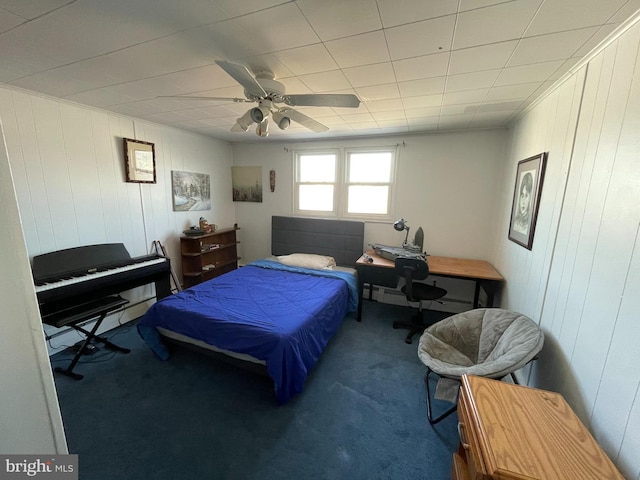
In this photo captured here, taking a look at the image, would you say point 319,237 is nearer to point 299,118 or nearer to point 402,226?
point 402,226

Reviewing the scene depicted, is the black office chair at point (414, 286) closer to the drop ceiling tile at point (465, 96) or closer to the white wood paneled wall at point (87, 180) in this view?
the drop ceiling tile at point (465, 96)

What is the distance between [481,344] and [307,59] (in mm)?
2414

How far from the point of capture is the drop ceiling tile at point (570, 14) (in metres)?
1.14

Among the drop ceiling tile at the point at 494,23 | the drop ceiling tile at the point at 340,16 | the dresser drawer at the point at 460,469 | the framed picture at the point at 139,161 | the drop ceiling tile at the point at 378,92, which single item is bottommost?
the dresser drawer at the point at 460,469

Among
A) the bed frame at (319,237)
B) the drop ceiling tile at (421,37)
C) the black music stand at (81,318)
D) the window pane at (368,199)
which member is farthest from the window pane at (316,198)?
the black music stand at (81,318)

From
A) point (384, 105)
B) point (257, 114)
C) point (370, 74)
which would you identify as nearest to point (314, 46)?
point (370, 74)

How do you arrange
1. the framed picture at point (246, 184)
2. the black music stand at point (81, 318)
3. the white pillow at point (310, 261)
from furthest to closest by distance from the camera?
1. the framed picture at point (246, 184)
2. the white pillow at point (310, 261)
3. the black music stand at point (81, 318)

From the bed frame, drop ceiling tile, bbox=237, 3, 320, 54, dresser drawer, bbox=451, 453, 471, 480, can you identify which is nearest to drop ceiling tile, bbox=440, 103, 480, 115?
drop ceiling tile, bbox=237, 3, 320, 54

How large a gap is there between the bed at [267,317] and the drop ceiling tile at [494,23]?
2143 millimetres

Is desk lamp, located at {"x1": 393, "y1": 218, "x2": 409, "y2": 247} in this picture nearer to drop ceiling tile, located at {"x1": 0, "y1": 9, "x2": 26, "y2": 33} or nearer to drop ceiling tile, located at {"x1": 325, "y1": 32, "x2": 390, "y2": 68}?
drop ceiling tile, located at {"x1": 325, "y1": 32, "x2": 390, "y2": 68}

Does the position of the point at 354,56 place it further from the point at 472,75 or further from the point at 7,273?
the point at 7,273

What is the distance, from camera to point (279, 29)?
1381 mm

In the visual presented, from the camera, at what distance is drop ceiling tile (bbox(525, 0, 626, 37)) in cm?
114

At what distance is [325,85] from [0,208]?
2017 mm
